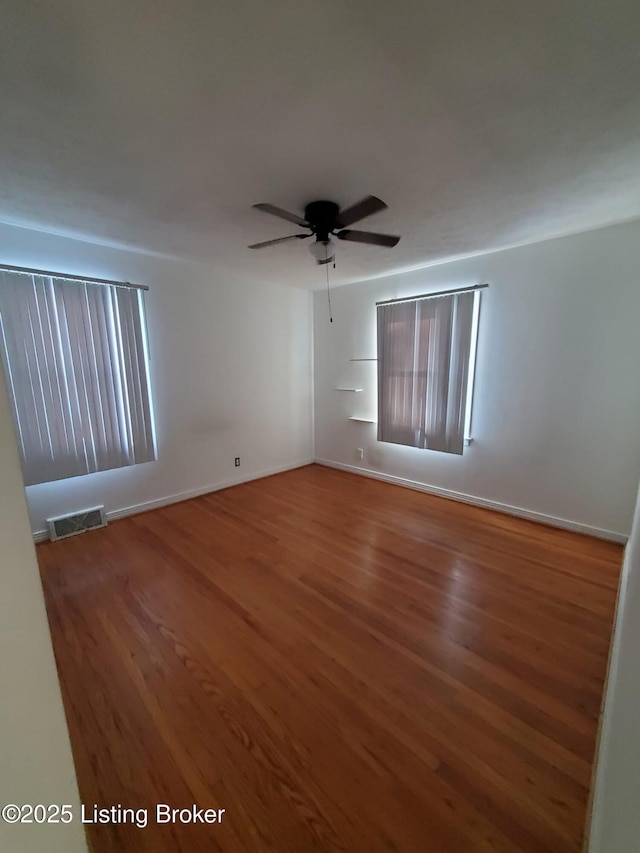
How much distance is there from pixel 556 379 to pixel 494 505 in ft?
4.29

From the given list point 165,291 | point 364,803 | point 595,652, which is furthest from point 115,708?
point 165,291

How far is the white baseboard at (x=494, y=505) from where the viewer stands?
2.73 meters

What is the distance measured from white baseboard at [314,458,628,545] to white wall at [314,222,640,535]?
32mm

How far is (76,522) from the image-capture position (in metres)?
2.90

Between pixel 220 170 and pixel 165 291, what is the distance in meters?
1.83

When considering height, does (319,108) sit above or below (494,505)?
above

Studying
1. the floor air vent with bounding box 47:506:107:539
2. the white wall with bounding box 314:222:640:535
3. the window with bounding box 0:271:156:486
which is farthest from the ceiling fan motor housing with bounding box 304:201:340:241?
the floor air vent with bounding box 47:506:107:539

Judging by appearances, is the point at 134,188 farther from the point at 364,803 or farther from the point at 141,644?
the point at 364,803

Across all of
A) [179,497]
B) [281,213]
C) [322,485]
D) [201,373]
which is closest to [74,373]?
[201,373]

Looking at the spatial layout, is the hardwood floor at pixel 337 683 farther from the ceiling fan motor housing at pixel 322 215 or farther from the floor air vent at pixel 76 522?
the ceiling fan motor housing at pixel 322 215

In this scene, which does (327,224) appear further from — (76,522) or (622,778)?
(76,522)

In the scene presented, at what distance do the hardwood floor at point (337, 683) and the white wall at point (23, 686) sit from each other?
66 cm

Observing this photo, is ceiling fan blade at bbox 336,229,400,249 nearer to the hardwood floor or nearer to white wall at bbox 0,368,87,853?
white wall at bbox 0,368,87,853

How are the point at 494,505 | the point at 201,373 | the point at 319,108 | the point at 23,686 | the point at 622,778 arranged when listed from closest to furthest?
the point at 23,686 < the point at 622,778 < the point at 319,108 < the point at 494,505 < the point at 201,373
